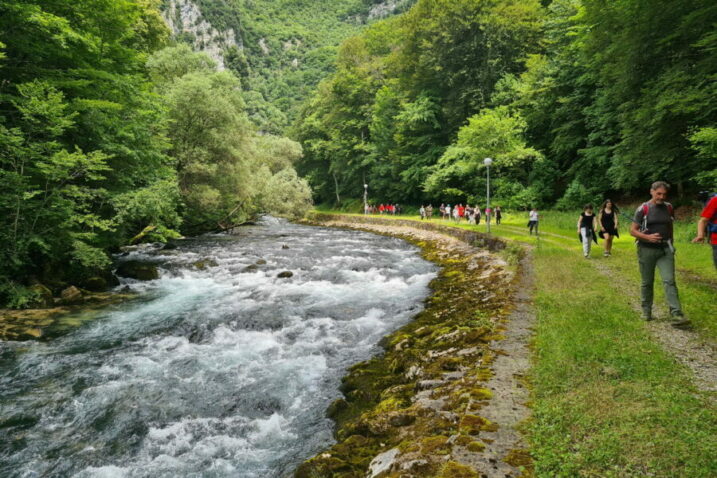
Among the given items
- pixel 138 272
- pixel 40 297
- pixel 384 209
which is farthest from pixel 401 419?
pixel 384 209

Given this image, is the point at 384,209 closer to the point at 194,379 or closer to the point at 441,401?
the point at 194,379

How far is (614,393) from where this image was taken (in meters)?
4.41

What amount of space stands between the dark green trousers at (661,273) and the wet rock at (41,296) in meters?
15.4

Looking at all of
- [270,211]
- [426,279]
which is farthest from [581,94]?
[270,211]

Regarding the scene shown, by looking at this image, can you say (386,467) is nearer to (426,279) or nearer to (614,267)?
(614,267)

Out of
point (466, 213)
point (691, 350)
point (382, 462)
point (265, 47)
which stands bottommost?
point (382, 462)

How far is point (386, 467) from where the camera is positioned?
405 cm

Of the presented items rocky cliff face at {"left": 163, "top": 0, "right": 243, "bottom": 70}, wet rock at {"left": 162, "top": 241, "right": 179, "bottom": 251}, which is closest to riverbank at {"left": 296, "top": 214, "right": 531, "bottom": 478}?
wet rock at {"left": 162, "top": 241, "right": 179, "bottom": 251}

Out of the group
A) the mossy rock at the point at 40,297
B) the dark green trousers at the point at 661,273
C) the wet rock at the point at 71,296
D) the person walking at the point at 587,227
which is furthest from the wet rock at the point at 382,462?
the wet rock at the point at 71,296

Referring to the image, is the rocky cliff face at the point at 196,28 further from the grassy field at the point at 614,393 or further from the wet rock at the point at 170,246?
the grassy field at the point at 614,393

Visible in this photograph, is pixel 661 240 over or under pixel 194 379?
over

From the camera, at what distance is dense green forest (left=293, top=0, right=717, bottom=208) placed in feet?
56.0

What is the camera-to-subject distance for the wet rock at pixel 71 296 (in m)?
12.5

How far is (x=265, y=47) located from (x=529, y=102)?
177388 millimetres
